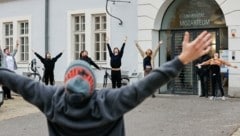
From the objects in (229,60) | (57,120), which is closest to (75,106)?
(57,120)

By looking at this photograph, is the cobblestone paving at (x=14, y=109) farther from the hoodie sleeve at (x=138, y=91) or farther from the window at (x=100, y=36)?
the hoodie sleeve at (x=138, y=91)

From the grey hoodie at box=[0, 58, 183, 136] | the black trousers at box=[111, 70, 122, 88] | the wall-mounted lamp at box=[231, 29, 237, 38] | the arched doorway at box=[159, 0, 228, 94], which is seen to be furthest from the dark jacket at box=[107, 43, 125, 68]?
the grey hoodie at box=[0, 58, 183, 136]

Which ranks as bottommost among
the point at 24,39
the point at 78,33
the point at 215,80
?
the point at 215,80

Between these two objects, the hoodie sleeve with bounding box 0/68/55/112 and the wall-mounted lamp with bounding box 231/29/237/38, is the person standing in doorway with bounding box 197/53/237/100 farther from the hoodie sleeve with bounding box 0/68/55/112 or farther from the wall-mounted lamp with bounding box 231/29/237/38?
the hoodie sleeve with bounding box 0/68/55/112

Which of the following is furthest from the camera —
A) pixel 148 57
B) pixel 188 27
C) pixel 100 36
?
pixel 100 36

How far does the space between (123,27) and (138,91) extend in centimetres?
1683

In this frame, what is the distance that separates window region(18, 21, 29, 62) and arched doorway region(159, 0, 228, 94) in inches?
287

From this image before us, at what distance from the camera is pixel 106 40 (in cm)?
1956

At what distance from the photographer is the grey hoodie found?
2.56 m

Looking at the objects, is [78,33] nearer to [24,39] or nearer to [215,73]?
[24,39]

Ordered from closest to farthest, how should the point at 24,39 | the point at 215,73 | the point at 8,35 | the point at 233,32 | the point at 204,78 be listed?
the point at 215,73, the point at 233,32, the point at 204,78, the point at 24,39, the point at 8,35

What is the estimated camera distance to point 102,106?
8.52 feet

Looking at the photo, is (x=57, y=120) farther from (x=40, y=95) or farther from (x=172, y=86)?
(x=172, y=86)

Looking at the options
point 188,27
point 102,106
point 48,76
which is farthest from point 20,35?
point 102,106
